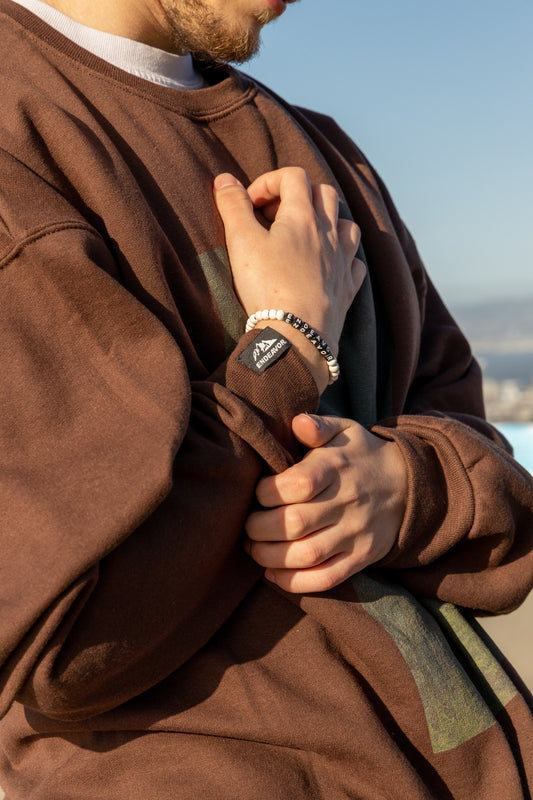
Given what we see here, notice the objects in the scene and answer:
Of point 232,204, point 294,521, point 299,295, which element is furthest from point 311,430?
point 232,204

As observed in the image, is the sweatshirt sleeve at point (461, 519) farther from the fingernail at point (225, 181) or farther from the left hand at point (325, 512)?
the fingernail at point (225, 181)

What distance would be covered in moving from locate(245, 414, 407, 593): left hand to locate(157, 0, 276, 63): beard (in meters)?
0.74

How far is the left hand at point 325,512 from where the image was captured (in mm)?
1069

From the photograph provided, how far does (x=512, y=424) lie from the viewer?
17.6ft

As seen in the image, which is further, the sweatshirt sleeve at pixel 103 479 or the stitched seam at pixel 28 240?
the stitched seam at pixel 28 240

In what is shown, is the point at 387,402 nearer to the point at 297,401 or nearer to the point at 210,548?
the point at 297,401

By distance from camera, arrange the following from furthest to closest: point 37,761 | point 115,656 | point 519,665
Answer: point 519,665
point 37,761
point 115,656

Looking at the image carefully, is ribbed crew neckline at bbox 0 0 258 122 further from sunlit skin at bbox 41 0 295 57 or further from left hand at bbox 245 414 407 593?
left hand at bbox 245 414 407 593

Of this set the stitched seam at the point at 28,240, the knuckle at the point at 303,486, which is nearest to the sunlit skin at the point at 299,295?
the knuckle at the point at 303,486

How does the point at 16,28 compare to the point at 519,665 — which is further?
the point at 519,665

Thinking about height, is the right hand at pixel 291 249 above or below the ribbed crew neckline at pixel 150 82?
below

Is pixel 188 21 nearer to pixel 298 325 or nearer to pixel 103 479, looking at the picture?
pixel 298 325

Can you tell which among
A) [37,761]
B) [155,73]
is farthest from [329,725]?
[155,73]

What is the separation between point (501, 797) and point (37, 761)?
656 mm
